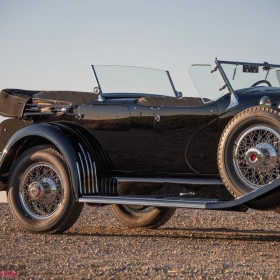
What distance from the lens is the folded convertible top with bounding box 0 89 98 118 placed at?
30.6ft

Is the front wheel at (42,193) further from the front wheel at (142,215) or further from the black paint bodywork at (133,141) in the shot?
the front wheel at (142,215)

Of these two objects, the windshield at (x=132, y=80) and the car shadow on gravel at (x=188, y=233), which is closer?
the car shadow on gravel at (x=188, y=233)

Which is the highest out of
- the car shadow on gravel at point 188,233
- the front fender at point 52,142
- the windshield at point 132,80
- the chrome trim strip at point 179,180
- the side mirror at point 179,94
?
the windshield at point 132,80

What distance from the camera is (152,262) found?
6.51m

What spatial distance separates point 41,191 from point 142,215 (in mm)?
1542

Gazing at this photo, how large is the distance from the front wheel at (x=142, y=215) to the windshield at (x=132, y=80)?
1.44 metres

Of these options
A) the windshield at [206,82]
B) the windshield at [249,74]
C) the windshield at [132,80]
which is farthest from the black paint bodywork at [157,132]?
the windshield at [132,80]

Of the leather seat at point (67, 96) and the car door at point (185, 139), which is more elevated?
the leather seat at point (67, 96)

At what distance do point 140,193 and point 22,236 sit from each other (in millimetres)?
1376

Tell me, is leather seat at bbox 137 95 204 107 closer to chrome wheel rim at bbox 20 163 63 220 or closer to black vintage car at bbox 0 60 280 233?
black vintage car at bbox 0 60 280 233

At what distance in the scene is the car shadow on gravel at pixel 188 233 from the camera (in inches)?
348

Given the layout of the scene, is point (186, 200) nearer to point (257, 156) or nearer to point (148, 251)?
point (148, 251)

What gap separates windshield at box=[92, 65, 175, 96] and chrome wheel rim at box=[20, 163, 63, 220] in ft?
3.84

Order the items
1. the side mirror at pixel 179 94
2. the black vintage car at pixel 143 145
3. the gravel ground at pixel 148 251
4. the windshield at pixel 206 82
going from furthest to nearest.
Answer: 1. the side mirror at pixel 179 94
2. the windshield at pixel 206 82
3. the black vintage car at pixel 143 145
4. the gravel ground at pixel 148 251
